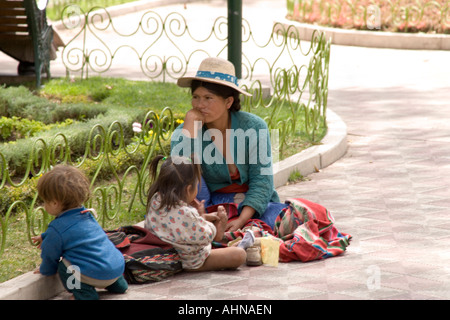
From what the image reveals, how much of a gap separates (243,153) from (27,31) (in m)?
4.88

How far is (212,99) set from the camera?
465cm

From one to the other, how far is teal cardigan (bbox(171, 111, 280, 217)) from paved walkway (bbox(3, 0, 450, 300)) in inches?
23.5

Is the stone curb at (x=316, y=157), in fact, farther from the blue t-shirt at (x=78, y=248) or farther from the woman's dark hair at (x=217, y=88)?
the blue t-shirt at (x=78, y=248)

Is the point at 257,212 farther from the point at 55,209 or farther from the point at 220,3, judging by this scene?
the point at 220,3

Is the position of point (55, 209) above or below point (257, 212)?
above

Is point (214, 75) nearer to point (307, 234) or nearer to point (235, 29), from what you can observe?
point (307, 234)

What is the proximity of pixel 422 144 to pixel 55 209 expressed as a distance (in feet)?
14.2

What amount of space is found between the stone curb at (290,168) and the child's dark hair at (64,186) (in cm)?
41

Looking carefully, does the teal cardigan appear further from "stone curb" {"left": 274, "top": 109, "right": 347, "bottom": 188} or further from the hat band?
"stone curb" {"left": 274, "top": 109, "right": 347, "bottom": 188}

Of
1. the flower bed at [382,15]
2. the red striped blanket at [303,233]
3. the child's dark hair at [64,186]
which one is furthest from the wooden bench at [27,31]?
the flower bed at [382,15]

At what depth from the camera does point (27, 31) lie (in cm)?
875

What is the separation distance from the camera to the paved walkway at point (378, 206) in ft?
12.9

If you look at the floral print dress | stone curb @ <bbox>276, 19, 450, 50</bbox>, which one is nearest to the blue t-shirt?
the floral print dress
